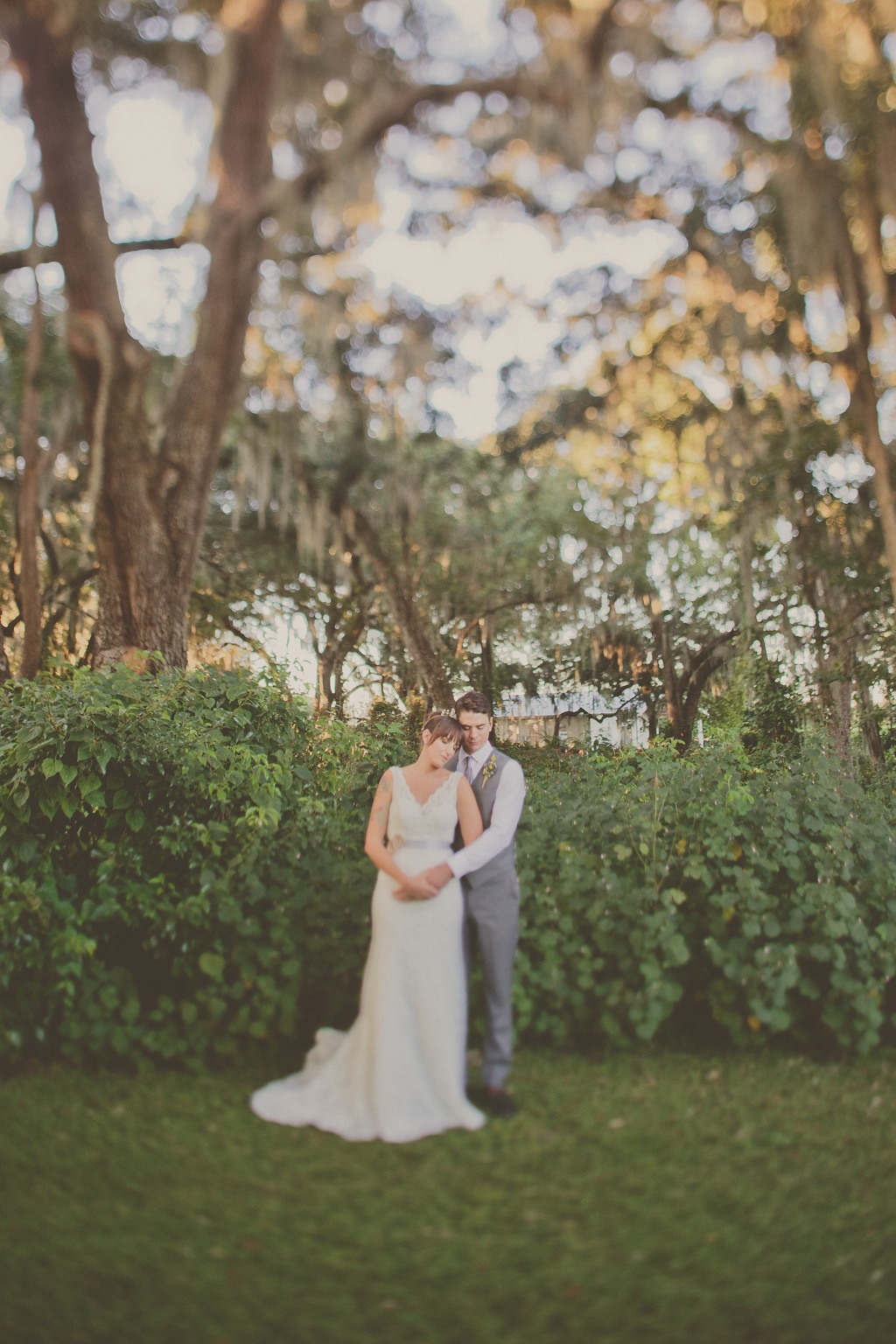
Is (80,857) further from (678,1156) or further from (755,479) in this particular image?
(755,479)

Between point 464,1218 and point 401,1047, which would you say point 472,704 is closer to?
point 401,1047

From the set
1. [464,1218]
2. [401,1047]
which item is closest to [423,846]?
[401,1047]

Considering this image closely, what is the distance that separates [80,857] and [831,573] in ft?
39.5

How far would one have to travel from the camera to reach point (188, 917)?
403 centimetres

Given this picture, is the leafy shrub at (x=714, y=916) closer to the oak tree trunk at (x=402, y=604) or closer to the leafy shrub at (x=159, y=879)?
the leafy shrub at (x=159, y=879)

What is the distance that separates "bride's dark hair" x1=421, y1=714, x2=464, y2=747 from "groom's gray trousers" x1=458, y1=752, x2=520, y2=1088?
1.12 feet

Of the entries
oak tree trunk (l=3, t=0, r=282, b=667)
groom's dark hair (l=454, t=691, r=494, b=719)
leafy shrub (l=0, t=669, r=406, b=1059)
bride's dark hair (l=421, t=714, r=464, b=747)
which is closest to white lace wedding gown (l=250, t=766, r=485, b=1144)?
leafy shrub (l=0, t=669, r=406, b=1059)

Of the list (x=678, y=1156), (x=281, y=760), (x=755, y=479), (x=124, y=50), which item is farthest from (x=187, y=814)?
(x=755, y=479)

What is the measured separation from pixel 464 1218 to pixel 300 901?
62.8 inches

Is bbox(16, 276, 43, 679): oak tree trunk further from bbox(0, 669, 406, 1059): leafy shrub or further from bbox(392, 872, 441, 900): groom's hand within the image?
bbox(392, 872, 441, 900): groom's hand

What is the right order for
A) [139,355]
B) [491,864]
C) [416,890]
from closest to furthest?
[416,890] < [491,864] < [139,355]

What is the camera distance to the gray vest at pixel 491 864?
12.7 ft

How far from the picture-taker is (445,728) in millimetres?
4004

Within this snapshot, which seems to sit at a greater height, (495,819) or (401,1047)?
(495,819)
